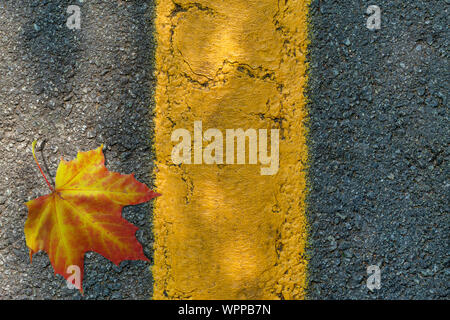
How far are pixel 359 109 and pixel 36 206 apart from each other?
1486mm

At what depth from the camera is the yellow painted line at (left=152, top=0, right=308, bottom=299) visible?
5.27 ft

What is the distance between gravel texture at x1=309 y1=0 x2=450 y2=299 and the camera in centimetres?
163

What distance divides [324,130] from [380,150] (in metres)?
0.26

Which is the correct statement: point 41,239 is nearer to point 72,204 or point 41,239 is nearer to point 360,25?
point 72,204

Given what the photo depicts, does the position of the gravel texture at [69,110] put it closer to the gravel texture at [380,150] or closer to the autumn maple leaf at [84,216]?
the autumn maple leaf at [84,216]

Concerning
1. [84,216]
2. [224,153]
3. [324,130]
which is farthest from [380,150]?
[84,216]

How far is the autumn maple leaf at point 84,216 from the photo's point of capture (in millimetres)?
1561

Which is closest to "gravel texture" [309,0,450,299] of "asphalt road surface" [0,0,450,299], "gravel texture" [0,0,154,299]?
"asphalt road surface" [0,0,450,299]

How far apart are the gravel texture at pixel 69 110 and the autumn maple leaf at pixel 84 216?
2.0 inches

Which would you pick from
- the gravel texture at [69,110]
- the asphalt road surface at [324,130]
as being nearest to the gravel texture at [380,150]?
the asphalt road surface at [324,130]

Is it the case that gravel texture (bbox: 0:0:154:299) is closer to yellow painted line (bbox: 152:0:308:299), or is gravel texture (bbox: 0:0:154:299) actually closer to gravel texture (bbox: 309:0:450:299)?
yellow painted line (bbox: 152:0:308:299)

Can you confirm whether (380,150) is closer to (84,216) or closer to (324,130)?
(324,130)

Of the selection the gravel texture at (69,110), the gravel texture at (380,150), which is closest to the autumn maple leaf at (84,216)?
the gravel texture at (69,110)
